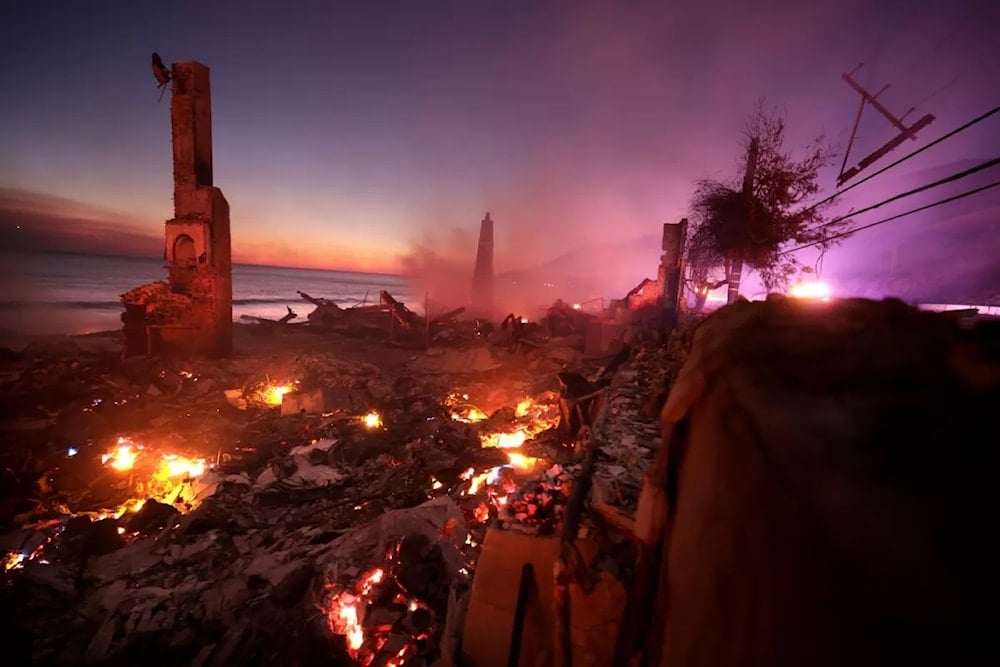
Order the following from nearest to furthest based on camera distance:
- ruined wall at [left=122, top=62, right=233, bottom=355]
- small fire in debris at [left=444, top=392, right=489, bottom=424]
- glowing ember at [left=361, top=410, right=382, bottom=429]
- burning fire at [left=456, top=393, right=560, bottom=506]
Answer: burning fire at [left=456, top=393, right=560, bottom=506] → glowing ember at [left=361, top=410, right=382, bottom=429] → small fire in debris at [left=444, top=392, right=489, bottom=424] → ruined wall at [left=122, top=62, right=233, bottom=355]

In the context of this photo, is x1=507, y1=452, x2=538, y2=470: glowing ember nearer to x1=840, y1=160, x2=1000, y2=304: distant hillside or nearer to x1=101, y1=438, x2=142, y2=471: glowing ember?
x1=101, y1=438, x2=142, y2=471: glowing ember

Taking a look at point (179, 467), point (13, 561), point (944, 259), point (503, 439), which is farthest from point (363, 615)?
point (944, 259)

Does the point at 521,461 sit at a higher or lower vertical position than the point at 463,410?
higher

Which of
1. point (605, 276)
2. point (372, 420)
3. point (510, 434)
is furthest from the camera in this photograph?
point (605, 276)

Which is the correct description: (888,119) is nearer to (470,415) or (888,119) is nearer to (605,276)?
(470,415)

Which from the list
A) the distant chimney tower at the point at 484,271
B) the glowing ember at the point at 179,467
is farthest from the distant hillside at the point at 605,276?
the glowing ember at the point at 179,467

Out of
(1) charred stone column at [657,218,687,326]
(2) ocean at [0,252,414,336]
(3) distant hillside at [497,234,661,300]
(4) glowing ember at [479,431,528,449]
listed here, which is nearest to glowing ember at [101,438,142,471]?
(4) glowing ember at [479,431,528,449]

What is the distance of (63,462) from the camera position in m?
8.38

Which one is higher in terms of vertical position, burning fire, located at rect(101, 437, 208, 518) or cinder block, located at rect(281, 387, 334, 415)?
cinder block, located at rect(281, 387, 334, 415)

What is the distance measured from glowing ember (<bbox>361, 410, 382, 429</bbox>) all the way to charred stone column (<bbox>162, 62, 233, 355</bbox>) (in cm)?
854

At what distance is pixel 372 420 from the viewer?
11914 millimetres

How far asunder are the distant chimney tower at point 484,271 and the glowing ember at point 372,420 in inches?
1060

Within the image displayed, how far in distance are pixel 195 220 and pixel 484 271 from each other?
26.7 metres

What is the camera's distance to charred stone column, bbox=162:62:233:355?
1517 cm
